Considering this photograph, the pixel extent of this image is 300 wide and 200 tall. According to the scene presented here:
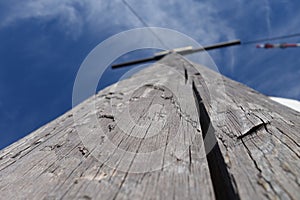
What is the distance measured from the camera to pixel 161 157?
64 cm

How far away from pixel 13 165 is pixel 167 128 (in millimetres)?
488

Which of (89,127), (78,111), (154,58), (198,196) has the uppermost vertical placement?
(154,58)

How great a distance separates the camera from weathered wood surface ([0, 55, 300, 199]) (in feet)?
1.65

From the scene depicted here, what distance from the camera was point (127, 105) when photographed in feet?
4.09

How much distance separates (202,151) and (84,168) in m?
0.31

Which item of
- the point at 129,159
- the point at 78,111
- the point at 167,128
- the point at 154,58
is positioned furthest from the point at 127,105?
the point at 154,58

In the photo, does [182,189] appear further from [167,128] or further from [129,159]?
[167,128]

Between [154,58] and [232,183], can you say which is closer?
[232,183]

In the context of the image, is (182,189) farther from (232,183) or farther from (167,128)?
(167,128)

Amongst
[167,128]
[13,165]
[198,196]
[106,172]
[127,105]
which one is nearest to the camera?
[198,196]

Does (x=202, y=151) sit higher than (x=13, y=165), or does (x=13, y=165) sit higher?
(x=202, y=151)

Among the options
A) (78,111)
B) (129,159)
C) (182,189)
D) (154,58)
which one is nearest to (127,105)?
(78,111)

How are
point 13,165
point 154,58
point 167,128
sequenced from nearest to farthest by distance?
point 13,165 → point 167,128 → point 154,58

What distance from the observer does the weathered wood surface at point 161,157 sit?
0.50 metres
